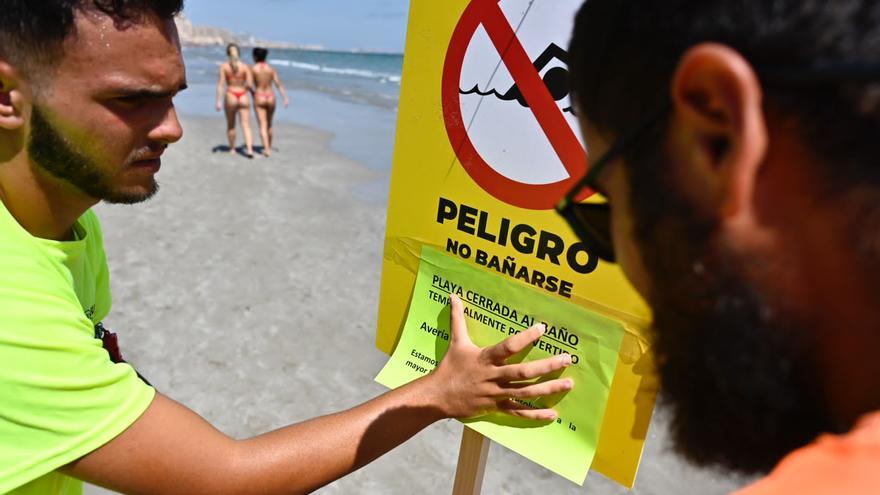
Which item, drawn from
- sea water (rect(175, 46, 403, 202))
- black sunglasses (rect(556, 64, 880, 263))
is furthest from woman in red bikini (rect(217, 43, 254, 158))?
black sunglasses (rect(556, 64, 880, 263))

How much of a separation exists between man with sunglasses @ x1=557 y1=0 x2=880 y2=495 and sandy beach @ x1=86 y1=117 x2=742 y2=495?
1.10 metres

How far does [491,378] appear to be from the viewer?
3.80 feet

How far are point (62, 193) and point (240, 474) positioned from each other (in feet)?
2.07

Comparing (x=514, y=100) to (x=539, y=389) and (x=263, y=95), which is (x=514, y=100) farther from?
(x=263, y=95)

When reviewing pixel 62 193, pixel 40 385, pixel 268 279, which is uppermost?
pixel 62 193

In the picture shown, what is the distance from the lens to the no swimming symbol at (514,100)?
41.9 inches

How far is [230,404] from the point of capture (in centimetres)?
294

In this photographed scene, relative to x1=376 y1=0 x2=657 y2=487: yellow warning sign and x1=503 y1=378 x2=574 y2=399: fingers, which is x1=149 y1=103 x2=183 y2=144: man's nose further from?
x1=503 y1=378 x2=574 y2=399: fingers

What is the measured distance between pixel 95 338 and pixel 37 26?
21.3 inches

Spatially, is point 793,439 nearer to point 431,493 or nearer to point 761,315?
point 761,315

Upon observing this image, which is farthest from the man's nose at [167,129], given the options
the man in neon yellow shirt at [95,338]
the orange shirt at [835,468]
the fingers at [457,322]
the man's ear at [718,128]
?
the orange shirt at [835,468]

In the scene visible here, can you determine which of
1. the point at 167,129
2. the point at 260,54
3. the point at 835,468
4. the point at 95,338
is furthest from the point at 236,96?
the point at 835,468

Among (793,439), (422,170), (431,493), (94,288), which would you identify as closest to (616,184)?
(793,439)

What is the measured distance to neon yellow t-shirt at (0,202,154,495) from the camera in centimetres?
89
